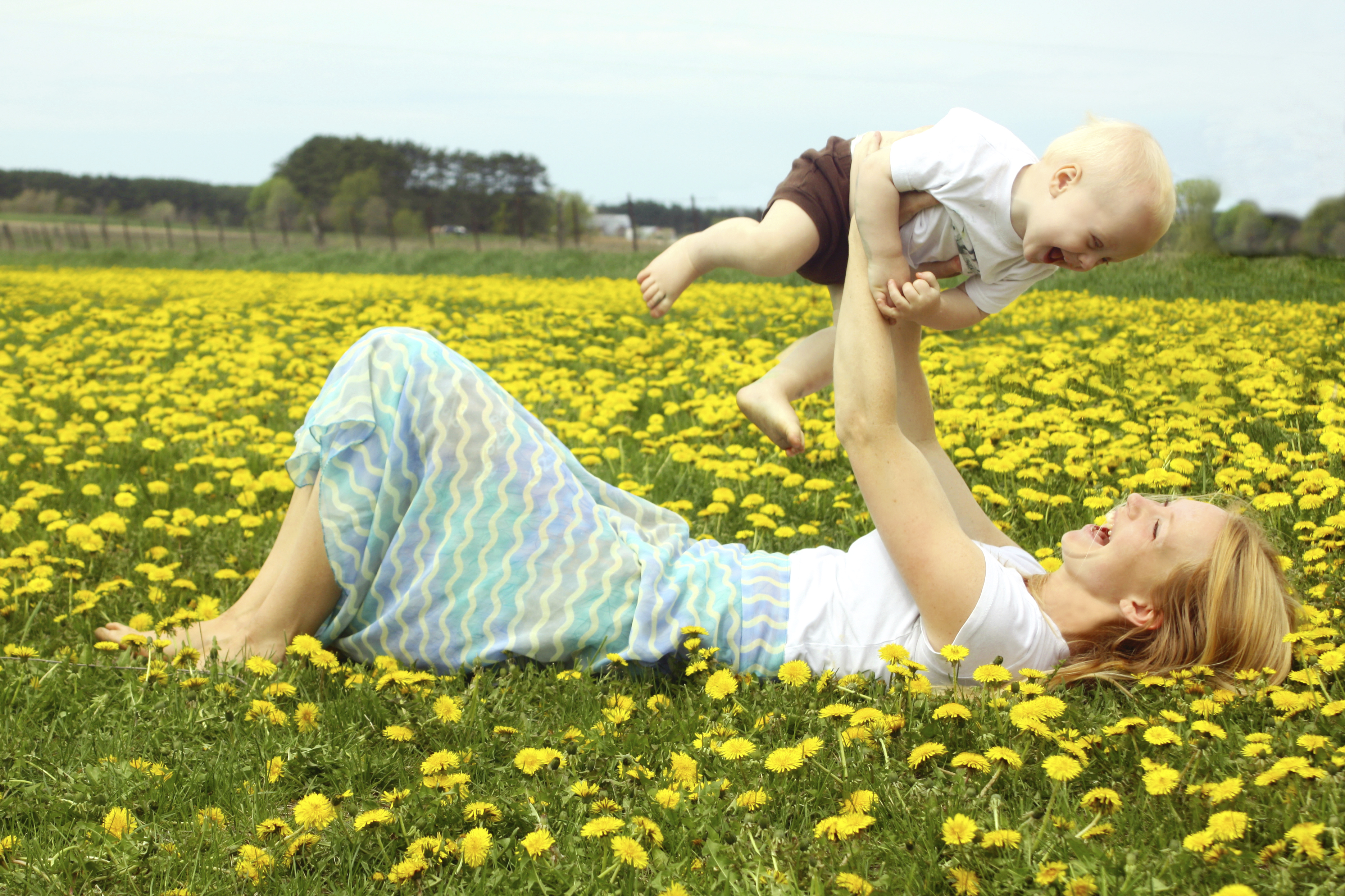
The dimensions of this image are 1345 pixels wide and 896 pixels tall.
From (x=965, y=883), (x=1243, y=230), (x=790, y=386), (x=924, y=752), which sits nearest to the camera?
(x=965, y=883)

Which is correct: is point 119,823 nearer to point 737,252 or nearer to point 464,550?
point 464,550

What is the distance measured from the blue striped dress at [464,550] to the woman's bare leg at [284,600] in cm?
4

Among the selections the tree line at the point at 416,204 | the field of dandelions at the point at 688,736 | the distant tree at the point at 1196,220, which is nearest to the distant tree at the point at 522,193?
the tree line at the point at 416,204

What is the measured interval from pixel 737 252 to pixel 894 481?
2.16 ft

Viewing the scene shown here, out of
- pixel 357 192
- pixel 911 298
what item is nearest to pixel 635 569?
pixel 911 298

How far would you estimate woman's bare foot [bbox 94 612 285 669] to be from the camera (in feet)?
7.31

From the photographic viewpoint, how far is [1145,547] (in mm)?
1973

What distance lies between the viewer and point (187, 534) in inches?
129

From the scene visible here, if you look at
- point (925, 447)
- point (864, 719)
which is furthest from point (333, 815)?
point (925, 447)

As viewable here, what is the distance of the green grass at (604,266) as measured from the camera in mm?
9453

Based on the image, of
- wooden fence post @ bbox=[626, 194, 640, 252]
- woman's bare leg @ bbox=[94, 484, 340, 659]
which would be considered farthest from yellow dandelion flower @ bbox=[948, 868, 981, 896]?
wooden fence post @ bbox=[626, 194, 640, 252]

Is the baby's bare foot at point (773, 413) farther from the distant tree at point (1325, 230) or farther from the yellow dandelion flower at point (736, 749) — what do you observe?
the distant tree at point (1325, 230)

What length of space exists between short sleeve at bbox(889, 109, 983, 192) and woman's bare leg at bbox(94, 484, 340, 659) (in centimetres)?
138

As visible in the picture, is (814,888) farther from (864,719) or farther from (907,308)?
(907,308)
